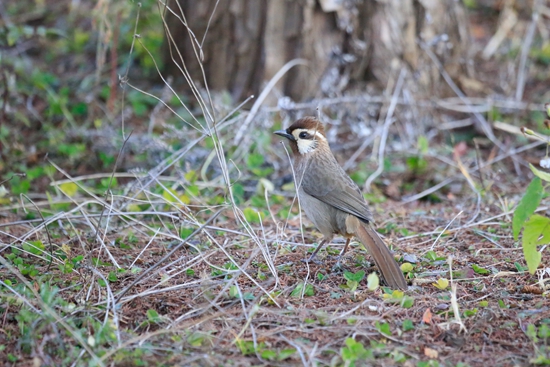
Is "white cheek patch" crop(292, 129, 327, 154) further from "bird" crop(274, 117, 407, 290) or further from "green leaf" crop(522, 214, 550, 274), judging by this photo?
"green leaf" crop(522, 214, 550, 274)

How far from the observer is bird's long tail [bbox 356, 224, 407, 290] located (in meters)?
4.53

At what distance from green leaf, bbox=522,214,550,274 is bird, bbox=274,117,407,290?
849 mm

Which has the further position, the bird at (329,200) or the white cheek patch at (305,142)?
the white cheek patch at (305,142)

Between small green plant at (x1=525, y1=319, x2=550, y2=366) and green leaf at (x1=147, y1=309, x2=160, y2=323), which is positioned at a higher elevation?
small green plant at (x1=525, y1=319, x2=550, y2=366)

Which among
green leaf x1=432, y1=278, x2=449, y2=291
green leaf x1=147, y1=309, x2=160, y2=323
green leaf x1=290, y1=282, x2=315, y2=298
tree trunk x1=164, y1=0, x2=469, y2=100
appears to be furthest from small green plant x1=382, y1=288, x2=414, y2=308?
tree trunk x1=164, y1=0, x2=469, y2=100

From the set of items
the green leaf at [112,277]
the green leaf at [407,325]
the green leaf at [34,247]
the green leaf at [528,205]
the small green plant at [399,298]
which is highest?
the green leaf at [528,205]

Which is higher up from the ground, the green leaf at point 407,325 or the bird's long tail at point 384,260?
the green leaf at point 407,325

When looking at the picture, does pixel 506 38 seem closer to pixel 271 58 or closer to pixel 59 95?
pixel 271 58

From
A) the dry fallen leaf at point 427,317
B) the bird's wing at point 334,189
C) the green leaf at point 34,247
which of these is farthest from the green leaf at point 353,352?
the green leaf at point 34,247

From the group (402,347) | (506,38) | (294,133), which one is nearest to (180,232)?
(294,133)

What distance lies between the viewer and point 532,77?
9.71 m

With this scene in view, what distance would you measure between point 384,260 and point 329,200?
0.93 metres

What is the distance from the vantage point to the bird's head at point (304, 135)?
19.8 feet

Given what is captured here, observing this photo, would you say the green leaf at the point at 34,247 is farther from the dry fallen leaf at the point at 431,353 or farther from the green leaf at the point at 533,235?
the green leaf at the point at 533,235
